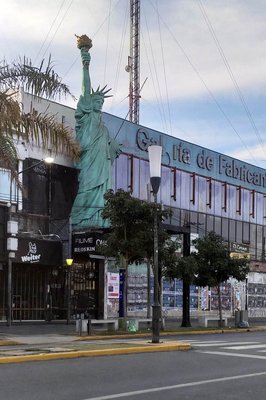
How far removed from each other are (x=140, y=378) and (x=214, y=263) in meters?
19.3

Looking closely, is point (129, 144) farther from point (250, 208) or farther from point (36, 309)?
point (250, 208)

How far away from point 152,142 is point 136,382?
2842 cm

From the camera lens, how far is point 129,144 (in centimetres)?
3584

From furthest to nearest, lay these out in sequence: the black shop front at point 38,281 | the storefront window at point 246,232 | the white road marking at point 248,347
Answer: the storefront window at point 246,232
the black shop front at point 38,281
the white road marking at point 248,347

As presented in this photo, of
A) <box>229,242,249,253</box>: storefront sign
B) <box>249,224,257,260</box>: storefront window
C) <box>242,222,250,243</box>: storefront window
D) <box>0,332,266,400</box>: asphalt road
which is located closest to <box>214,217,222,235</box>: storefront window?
<box>229,242,249,253</box>: storefront sign

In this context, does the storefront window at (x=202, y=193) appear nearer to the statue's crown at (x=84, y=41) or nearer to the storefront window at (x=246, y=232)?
the storefront window at (x=246, y=232)

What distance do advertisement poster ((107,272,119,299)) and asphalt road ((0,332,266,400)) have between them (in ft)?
58.2

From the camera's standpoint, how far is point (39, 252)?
95.1 feet

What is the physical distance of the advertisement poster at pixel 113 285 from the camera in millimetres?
32094

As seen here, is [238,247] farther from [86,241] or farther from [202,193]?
[86,241]

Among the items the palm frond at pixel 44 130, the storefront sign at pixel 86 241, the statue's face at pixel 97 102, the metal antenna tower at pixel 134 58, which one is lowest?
the storefront sign at pixel 86 241

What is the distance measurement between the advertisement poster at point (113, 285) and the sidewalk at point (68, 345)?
20.6 ft

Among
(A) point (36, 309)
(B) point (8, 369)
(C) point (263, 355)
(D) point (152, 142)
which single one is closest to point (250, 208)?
(D) point (152, 142)

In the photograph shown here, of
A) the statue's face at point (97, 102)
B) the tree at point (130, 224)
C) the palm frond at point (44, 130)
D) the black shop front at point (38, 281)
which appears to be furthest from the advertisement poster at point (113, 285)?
the palm frond at point (44, 130)
